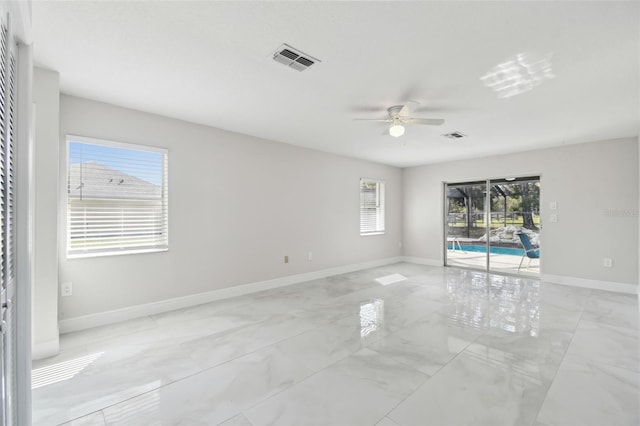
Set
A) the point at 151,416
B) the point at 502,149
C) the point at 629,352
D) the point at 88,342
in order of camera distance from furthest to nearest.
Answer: the point at 502,149 < the point at 88,342 < the point at 629,352 < the point at 151,416

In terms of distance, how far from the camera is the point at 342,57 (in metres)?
2.36

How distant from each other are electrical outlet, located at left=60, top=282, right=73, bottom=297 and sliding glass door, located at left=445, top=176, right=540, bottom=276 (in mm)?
6639

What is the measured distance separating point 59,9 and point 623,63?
4.07 meters

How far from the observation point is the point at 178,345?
2758mm

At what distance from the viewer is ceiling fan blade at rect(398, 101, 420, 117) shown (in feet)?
10.2

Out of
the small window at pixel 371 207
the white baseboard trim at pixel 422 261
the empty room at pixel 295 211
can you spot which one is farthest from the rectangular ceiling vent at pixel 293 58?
the white baseboard trim at pixel 422 261

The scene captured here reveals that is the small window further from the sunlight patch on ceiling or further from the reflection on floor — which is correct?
the sunlight patch on ceiling

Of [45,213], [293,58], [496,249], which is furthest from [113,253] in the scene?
[496,249]

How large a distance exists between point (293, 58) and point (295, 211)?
309cm

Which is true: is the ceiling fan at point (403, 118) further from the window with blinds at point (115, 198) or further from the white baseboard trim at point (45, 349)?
the white baseboard trim at point (45, 349)

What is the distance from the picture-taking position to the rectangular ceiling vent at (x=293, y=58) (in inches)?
89.0

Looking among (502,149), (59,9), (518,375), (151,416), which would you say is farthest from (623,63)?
(151,416)

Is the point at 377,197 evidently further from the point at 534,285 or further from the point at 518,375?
the point at 518,375

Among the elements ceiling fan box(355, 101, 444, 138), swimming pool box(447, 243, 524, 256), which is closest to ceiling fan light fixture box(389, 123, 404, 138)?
ceiling fan box(355, 101, 444, 138)
